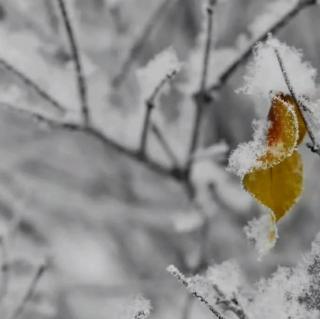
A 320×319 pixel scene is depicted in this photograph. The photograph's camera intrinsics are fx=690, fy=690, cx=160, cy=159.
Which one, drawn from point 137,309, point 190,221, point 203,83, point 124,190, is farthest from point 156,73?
point 124,190

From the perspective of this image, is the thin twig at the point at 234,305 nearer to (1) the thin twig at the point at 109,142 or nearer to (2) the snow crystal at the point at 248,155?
(2) the snow crystal at the point at 248,155

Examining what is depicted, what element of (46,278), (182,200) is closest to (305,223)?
(182,200)

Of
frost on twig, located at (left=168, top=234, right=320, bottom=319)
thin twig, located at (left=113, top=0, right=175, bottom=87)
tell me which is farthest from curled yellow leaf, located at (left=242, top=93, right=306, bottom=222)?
thin twig, located at (left=113, top=0, right=175, bottom=87)

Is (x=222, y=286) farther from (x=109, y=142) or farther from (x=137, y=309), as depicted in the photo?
(x=109, y=142)

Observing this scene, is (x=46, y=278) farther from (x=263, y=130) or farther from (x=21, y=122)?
(x=263, y=130)

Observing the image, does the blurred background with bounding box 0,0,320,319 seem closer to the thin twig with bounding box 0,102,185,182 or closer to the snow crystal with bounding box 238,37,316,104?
the thin twig with bounding box 0,102,185,182

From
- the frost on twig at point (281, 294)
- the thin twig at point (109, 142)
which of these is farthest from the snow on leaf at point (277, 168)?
the thin twig at point (109, 142)
